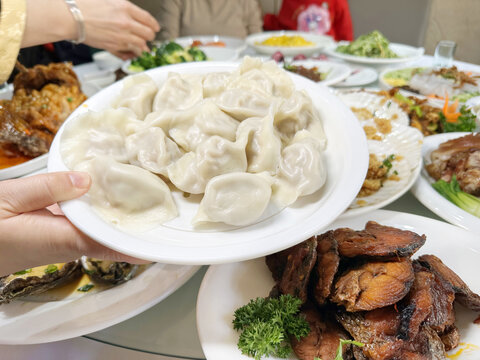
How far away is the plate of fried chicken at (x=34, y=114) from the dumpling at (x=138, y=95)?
102 cm

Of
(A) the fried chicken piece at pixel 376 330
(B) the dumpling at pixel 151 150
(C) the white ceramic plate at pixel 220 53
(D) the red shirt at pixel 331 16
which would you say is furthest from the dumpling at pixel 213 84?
(D) the red shirt at pixel 331 16

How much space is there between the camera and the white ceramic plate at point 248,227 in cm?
99

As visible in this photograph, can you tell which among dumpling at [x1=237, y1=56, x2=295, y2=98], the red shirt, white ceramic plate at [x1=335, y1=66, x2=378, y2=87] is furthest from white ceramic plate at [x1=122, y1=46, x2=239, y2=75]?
the red shirt

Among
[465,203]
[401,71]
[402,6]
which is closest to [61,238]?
[465,203]

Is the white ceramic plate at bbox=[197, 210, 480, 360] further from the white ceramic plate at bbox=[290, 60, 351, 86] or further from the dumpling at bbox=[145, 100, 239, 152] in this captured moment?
the white ceramic plate at bbox=[290, 60, 351, 86]

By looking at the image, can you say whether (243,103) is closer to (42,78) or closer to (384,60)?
(42,78)

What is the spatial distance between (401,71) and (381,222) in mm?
2398

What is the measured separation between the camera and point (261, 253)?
98cm

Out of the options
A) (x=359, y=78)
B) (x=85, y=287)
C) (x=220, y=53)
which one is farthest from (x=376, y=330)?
(x=220, y=53)

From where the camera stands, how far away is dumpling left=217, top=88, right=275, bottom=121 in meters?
1.59

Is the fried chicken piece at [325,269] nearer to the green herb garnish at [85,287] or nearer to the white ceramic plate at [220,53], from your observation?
the green herb garnish at [85,287]

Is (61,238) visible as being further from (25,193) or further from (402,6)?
(402,6)

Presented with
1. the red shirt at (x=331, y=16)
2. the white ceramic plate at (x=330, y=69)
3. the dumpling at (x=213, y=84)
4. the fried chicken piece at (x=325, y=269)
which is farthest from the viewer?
the red shirt at (x=331, y=16)

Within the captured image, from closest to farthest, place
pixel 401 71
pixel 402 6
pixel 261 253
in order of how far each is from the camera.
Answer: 1. pixel 261 253
2. pixel 401 71
3. pixel 402 6
